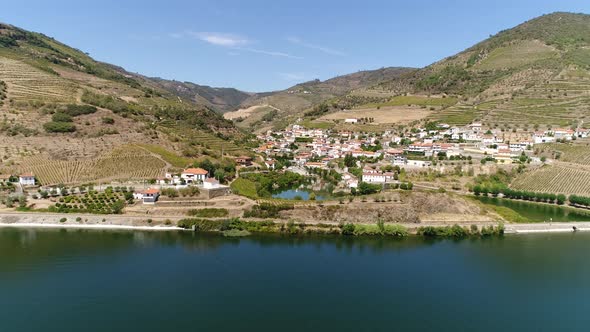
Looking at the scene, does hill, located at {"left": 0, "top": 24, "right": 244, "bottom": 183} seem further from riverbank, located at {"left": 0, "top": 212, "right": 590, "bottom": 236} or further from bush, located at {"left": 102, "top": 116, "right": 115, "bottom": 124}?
riverbank, located at {"left": 0, "top": 212, "right": 590, "bottom": 236}

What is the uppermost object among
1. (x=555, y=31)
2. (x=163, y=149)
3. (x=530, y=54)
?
(x=555, y=31)

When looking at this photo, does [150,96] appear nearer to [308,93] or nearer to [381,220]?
[381,220]

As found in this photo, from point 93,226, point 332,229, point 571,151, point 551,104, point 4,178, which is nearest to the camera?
point 332,229

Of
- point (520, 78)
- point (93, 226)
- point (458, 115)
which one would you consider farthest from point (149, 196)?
point (520, 78)

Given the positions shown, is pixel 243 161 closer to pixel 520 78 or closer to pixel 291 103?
pixel 520 78

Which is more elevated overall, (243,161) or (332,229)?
(243,161)

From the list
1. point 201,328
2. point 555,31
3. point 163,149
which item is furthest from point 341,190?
point 555,31

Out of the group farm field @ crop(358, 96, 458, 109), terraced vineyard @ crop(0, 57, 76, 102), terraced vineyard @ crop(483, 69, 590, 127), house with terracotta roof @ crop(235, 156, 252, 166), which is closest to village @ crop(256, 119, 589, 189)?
house with terracotta roof @ crop(235, 156, 252, 166)
